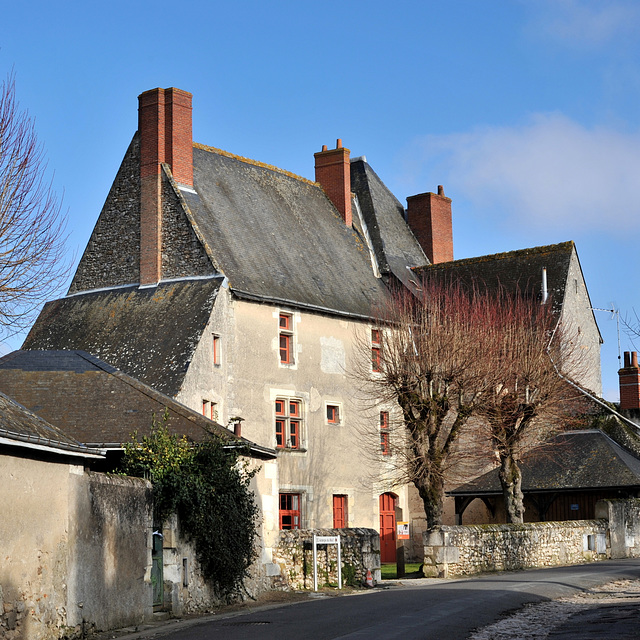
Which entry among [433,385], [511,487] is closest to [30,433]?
→ [433,385]

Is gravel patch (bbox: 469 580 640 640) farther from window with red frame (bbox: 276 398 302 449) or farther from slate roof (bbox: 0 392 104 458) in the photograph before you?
window with red frame (bbox: 276 398 302 449)

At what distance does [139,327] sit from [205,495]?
34.4 feet

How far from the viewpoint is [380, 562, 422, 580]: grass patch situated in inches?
902

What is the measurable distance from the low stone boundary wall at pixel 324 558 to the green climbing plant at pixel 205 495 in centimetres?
191

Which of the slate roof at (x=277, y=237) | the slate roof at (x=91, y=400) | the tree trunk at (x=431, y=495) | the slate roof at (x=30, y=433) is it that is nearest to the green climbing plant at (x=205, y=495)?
the slate roof at (x=91, y=400)

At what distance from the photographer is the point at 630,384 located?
33219 millimetres

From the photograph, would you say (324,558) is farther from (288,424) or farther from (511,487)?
(511,487)

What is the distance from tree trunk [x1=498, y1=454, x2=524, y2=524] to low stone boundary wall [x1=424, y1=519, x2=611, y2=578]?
3.44 feet

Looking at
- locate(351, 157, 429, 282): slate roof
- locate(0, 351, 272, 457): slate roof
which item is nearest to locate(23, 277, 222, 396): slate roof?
locate(0, 351, 272, 457): slate roof

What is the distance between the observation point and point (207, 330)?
23.7 metres

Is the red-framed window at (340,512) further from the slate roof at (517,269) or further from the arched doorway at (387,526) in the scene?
the slate roof at (517,269)

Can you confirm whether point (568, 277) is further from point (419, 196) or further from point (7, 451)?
point (7, 451)

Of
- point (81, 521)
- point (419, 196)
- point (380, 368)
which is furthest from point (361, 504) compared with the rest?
point (81, 521)

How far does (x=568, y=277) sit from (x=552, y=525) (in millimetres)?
10297
